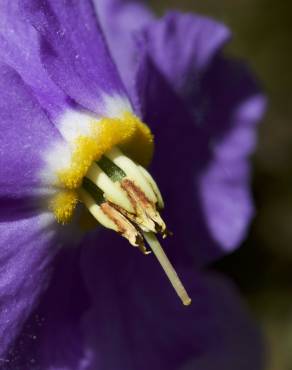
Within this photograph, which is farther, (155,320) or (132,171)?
(155,320)

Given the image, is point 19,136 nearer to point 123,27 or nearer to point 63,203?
point 63,203

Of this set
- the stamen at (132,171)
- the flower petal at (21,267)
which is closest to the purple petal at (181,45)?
the stamen at (132,171)

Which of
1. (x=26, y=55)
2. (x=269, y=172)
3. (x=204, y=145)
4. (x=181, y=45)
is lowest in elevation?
(x=269, y=172)

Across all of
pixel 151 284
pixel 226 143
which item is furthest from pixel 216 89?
pixel 151 284

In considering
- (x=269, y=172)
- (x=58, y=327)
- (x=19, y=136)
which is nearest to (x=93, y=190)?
(x=19, y=136)

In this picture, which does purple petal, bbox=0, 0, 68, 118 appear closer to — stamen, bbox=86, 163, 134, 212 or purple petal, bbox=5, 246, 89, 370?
stamen, bbox=86, 163, 134, 212

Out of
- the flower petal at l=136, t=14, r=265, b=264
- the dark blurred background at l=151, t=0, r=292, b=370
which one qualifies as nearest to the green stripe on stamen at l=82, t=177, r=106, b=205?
the flower petal at l=136, t=14, r=265, b=264

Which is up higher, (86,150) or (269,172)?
(86,150)

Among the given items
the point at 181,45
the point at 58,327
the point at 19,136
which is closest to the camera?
the point at 19,136
